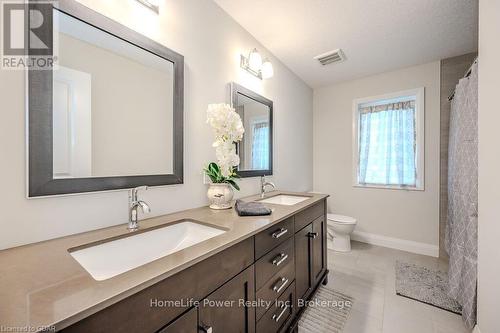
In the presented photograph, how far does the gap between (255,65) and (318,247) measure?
5.67 feet

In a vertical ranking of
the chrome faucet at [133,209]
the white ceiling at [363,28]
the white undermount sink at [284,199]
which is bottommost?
the white undermount sink at [284,199]

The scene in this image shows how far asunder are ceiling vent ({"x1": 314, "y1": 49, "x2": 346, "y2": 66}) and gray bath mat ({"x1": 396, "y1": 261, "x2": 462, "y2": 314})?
2410 millimetres

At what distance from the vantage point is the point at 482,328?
4.06 feet

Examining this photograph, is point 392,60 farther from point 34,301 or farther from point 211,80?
point 34,301

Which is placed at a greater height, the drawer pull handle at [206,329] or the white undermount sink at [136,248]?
the white undermount sink at [136,248]

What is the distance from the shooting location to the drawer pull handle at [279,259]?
1187 mm

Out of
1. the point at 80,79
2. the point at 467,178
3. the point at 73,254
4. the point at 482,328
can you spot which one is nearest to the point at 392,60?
the point at 467,178

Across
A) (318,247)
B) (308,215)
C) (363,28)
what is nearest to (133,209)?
(308,215)

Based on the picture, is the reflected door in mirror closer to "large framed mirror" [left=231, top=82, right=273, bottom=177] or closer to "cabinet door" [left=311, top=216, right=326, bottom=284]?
"large framed mirror" [left=231, top=82, right=273, bottom=177]

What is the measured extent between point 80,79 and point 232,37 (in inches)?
50.0

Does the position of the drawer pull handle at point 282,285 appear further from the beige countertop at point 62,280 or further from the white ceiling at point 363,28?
the white ceiling at point 363,28

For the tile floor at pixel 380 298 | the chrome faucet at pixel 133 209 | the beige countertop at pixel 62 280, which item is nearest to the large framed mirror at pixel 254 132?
the chrome faucet at pixel 133 209

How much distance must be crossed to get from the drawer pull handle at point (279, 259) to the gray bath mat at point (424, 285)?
4.48 feet

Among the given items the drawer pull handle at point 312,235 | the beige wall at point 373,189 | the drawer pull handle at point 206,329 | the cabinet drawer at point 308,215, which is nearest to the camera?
the drawer pull handle at point 206,329
